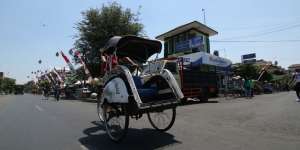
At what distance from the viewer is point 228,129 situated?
8.38 metres

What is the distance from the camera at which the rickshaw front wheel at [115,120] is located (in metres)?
7.00

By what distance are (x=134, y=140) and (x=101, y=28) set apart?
25895 millimetres

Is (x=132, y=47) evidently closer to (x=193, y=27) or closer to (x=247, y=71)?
(x=193, y=27)

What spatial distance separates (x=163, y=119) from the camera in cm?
853

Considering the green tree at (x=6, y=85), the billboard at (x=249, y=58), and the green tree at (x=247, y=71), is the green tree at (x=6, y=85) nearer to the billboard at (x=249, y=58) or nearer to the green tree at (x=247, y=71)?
the green tree at (x=247, y=71)

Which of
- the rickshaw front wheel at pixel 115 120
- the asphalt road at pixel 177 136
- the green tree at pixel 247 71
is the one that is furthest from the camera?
the green tree at pixel 247 71

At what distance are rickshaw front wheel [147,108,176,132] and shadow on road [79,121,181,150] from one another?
0.21 meters

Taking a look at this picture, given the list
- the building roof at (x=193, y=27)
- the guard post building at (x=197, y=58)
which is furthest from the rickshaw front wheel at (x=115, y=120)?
the building roof at (x=193, y=27)

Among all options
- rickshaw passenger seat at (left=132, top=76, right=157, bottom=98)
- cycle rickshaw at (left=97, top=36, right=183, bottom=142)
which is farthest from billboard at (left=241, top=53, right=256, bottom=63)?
rickshaw passenger seat at (left=132, top=76, right=157, bottom=98)

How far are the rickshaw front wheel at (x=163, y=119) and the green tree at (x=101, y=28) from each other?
23.5 m

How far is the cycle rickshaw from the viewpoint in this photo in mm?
6883

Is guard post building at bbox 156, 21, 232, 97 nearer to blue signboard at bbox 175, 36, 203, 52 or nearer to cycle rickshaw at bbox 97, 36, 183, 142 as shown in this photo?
blue signboard at bbox 175, 36, 203, 52

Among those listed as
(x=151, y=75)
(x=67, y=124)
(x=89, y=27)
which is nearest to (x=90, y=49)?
(x=89, y=27)

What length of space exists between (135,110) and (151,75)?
4.56 ft
